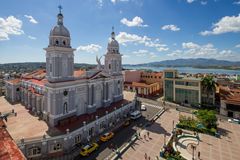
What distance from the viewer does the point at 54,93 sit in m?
28.0

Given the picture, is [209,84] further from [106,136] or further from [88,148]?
[88,148]

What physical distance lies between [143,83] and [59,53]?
1887 inches

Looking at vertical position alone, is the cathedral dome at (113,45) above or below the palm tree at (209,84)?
above

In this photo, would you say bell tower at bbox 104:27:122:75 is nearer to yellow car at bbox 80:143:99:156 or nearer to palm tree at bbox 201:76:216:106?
yellow car at bbox 80:143:99:156

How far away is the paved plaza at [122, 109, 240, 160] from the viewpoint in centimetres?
2625

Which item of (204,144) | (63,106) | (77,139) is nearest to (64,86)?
(63,106)

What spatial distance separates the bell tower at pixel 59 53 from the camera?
28748mm

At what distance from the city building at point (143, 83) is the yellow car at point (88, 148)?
1620 inches

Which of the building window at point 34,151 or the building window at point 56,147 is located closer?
the building window at point 34,151

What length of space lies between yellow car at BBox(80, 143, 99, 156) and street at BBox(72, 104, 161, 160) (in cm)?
56

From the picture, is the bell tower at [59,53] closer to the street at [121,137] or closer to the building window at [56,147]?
the building window at [56,147]

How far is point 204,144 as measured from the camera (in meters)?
30.2

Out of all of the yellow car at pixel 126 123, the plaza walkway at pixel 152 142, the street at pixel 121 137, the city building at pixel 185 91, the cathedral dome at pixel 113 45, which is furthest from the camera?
the city building at pixel 185 91

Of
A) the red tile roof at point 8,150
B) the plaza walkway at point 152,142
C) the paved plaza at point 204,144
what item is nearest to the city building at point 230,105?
the paved plaza at point 204,144
